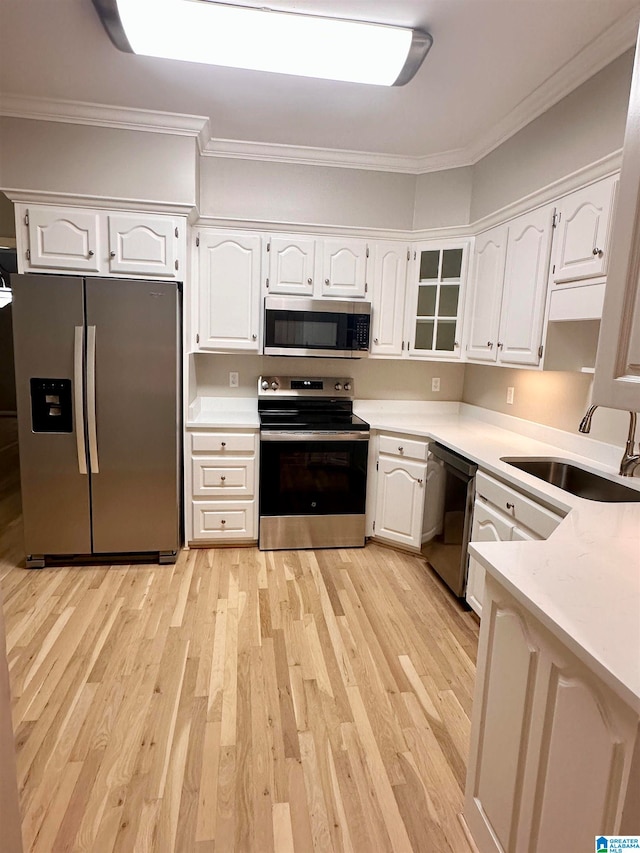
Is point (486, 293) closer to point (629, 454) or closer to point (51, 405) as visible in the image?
point (629, 454)

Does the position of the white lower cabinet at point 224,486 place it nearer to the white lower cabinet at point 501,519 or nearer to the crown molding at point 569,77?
the white lower cabinet at point 501,519

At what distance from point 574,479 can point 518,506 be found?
52 cm

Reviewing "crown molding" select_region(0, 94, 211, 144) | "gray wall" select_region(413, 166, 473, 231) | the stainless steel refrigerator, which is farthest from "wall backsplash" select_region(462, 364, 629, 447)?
"crown molding" select_region(0, 94, 211, 144)

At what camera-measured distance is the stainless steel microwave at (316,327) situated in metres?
3.22

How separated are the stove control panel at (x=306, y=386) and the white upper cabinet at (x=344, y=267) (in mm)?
652

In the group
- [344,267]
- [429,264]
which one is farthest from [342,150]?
[429,264]

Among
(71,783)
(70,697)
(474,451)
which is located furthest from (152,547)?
(474,451)

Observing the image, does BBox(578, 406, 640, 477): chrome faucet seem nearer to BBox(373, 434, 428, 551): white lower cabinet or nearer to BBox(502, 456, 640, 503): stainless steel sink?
BBox(502, 456, 640, 503): stainless steel sink

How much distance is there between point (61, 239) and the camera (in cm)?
278

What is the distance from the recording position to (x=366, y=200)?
131 inches

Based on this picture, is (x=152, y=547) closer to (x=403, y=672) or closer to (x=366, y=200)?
(x=403, y=672)

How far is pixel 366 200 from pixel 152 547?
2.74m

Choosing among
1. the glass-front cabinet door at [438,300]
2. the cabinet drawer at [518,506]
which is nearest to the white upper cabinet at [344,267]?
the glass-front cabinet door at [438,300]

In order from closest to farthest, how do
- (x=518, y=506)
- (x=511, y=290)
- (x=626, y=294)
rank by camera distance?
1. (x=626, y=294)
2. (x=518, y=506)
3. (x=511, y=290)
